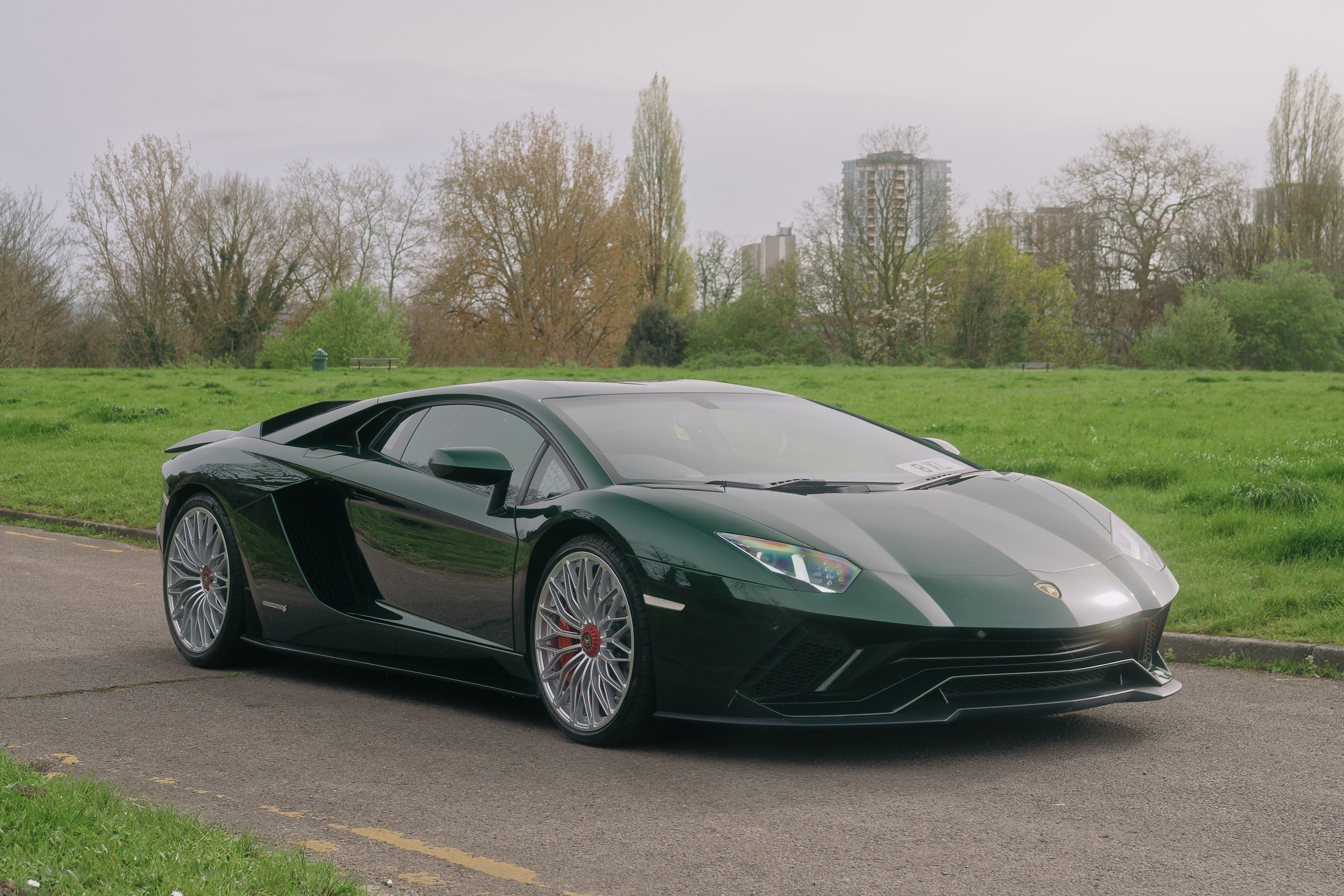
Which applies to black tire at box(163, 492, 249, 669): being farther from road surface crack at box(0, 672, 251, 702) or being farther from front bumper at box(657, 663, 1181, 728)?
front bumper at box(657, 663, 1181, 728)

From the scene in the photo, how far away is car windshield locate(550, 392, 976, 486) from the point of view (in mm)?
4789

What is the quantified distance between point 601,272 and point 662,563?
45437 mm

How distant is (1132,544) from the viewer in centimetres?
476

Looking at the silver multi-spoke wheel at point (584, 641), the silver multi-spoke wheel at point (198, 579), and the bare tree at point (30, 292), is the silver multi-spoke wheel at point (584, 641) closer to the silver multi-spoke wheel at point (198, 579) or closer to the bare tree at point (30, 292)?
the silver multi-spoke wheel at point (198, 579)

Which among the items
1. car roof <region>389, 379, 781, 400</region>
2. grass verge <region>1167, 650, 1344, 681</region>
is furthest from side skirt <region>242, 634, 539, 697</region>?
grass verge <region>1167, 650, 1344, 681</region>

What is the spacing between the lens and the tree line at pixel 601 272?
46.8 meters

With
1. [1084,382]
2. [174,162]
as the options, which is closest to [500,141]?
[174,162]

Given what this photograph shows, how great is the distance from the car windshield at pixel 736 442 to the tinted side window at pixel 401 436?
0.76 metres

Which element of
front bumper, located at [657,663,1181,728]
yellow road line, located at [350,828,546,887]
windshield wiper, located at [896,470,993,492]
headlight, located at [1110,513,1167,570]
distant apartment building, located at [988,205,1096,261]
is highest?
distant apartment building, located at [988,205,1096,261]

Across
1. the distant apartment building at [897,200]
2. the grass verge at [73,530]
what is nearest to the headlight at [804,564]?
the grass verge at [73,530]

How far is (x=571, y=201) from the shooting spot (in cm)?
4769

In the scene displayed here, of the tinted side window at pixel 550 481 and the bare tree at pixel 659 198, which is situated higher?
the bare tree at pixel 659 198

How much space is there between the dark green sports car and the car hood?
0.01 metres

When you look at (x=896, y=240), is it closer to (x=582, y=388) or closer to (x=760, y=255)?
(x=760, y=255)
